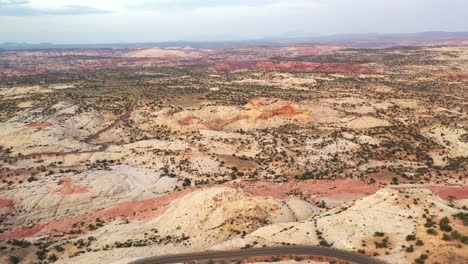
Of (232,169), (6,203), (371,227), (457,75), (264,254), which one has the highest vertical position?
(457,75)

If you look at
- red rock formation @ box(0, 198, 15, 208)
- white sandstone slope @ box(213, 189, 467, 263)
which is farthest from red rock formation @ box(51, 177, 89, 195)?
white sandstone slope @ box(213, 189, 467, 263)

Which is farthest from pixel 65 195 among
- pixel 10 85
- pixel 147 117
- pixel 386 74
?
pixel 386 74

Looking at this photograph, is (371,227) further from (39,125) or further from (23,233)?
(39,125)

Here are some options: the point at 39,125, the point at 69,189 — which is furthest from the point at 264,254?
the point at 39,125

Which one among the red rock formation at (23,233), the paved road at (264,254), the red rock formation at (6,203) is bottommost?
the red rock formation at (23,233)

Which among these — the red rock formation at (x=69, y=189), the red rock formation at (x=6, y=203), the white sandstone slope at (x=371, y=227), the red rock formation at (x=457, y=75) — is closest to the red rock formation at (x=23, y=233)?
the red rock formation at (x=6, y=203)

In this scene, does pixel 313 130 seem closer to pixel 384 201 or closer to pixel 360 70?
pixel 384 201

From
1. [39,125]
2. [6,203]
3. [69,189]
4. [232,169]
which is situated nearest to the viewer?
[6,203]

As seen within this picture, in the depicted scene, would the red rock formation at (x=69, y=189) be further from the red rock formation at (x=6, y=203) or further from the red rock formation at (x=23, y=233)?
the red rock formation at (x=23, y=233)
